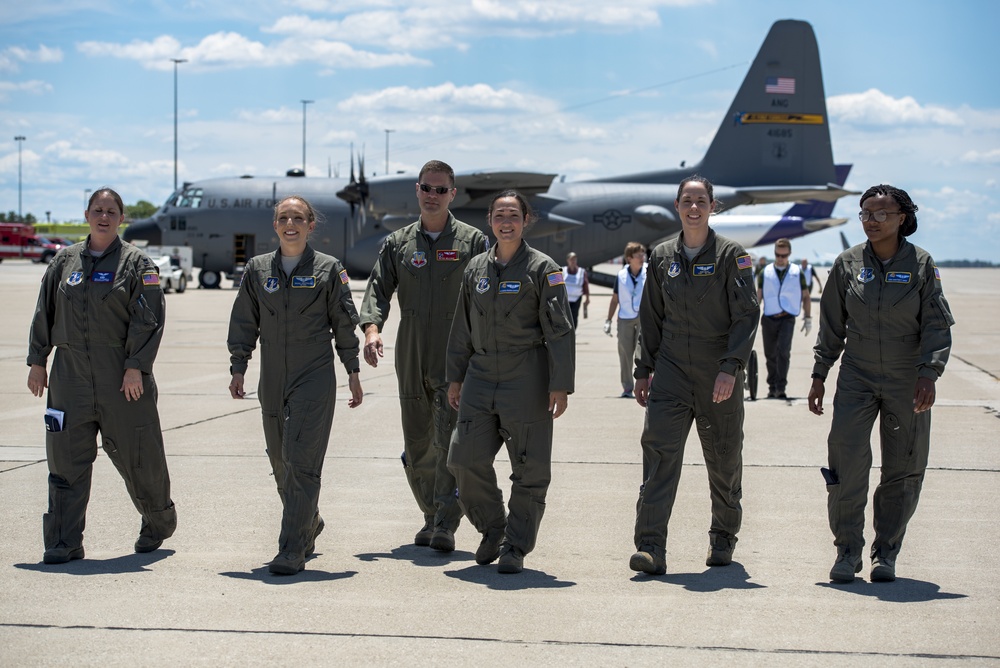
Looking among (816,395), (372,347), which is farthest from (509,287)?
(816,395)

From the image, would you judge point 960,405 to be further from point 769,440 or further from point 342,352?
point 342,352

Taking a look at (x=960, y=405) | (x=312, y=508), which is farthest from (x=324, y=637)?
(x=960, y=405)

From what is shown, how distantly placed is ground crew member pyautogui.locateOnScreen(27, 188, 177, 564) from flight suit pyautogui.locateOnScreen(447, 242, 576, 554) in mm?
1611

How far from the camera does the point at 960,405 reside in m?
11.7

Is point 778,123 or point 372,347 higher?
point 778,123

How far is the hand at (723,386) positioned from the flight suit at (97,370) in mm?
2827

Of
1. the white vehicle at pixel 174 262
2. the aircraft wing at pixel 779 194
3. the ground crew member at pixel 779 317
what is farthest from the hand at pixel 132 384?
the aircraft wing at pixel 779 194

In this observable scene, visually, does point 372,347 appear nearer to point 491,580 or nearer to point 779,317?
point 491,580

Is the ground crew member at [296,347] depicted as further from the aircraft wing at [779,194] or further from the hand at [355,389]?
the aircraft wing at [779,194]

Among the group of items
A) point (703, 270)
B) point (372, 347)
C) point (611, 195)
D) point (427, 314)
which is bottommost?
point (372, 347)

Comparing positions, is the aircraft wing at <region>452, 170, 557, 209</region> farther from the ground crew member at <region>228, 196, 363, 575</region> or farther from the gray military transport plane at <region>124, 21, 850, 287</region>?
the ground crew member at <region>228, 196, 363, 575</region>

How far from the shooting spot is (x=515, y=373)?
17.7ft

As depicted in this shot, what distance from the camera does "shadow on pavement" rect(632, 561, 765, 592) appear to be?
5.02 m

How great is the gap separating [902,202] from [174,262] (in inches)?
1246
